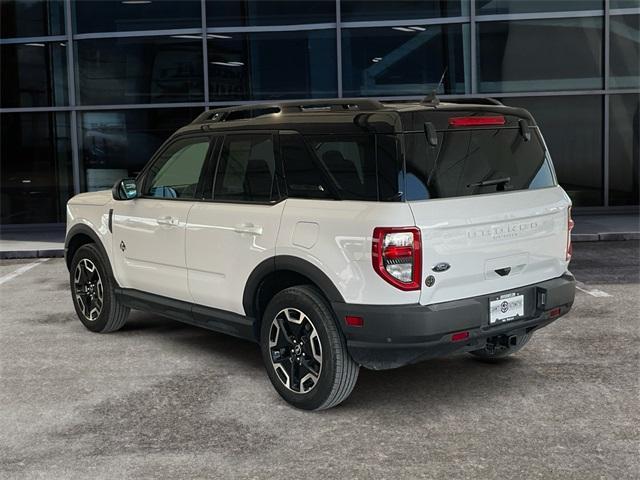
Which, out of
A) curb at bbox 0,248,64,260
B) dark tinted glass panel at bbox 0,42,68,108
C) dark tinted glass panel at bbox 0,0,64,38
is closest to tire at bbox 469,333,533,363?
curb at bbox 0,248,64,260

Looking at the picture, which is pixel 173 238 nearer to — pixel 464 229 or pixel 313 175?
pixel 313 175

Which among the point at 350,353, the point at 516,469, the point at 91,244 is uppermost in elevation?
the point at 91,244

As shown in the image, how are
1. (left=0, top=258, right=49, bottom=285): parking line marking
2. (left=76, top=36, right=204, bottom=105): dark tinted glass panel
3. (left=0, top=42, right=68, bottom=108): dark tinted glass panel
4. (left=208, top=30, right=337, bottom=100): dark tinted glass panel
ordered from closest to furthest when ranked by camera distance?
1. (left=0, top=258, right=49, bottom=285): parking line marking
2. (left=208, top=30, right=337, bottom=100): dark tinted glass panel
3. (left=76, top=36, right=204, bottom=105): dark tinted glass panel
4. (left=0, top=42, right=68, bottom=108): dark tinted glass panel

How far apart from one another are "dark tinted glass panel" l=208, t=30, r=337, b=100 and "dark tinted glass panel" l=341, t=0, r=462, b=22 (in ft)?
1.77

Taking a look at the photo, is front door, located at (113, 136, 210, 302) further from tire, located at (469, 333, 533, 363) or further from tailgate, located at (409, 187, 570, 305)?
tire, located at (469, 333, 533, 363)

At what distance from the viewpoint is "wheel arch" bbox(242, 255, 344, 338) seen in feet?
14.4

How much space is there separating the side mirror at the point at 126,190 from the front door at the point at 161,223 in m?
0.04

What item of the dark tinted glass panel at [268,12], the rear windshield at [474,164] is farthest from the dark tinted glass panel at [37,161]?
the rear windshield at [474,164]

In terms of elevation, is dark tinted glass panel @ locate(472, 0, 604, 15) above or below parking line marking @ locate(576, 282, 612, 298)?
above

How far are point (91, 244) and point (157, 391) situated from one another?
202 centimetres

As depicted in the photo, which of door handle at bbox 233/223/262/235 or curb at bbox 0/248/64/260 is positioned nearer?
door handle at bbox 233/223/262/235

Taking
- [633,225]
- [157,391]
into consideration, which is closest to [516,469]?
[157,391]

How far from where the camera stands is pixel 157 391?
504 centimetres

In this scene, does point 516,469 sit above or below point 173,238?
below
